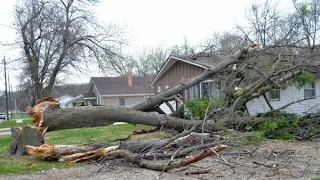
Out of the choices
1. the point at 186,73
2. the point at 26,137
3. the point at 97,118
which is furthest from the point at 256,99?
the point at 26,137

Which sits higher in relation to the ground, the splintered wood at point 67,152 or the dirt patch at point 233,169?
the splintered wood at point 67,152

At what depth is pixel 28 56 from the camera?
82.4ft

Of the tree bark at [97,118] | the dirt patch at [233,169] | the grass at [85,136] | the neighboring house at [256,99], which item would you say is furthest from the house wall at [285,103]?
the dirt patch at [233,169]

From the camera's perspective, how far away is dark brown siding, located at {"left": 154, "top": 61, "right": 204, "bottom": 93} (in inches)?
698

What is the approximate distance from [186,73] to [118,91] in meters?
19.9

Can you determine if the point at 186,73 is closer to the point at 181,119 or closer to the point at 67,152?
the point at 181,119

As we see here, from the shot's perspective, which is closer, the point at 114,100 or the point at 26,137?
the point at 26,137

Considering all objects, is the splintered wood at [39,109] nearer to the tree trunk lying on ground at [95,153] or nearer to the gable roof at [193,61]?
the tree trunk lying on ground at [95,153]

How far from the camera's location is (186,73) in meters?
18.5

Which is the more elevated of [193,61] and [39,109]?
[193,61]

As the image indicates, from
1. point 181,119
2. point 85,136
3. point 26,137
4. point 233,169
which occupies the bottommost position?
point 85,136

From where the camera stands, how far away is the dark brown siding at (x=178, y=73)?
58.2 feet

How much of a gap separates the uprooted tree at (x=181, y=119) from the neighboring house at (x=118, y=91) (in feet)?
82.7

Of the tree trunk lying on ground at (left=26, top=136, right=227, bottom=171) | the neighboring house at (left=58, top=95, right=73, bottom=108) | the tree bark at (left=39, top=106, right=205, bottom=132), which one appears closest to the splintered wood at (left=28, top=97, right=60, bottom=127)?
the tree bark at (left=39, top=106, right=205, bottom=132)
